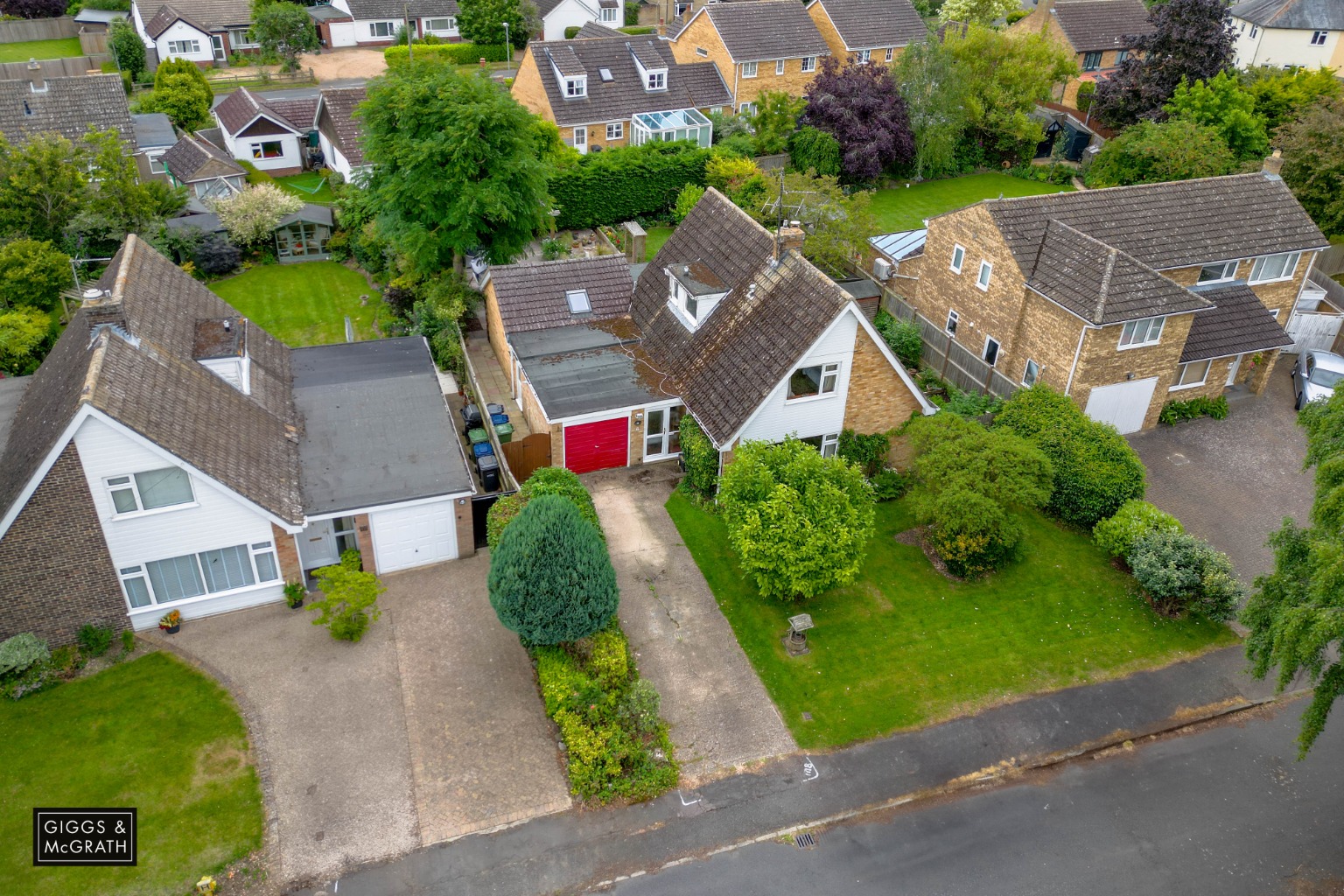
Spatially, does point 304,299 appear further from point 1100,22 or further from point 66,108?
point 1100,22

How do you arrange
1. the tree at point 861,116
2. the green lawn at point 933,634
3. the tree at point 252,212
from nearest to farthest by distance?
the green lawn at point 933,634, the tree at point 252,212, the tree at point 861,116

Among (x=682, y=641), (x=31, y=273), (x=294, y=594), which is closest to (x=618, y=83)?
(x=31, y=273)

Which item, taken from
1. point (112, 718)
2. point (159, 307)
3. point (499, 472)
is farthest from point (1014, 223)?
point (112, 718)

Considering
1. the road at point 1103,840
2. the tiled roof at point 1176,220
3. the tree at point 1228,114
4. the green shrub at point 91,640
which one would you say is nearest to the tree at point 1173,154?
the tree at point 1228,114

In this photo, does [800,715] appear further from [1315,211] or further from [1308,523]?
[1315,211]

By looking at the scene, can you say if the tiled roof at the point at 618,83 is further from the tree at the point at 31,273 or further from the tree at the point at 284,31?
the tree at the point at 284,31

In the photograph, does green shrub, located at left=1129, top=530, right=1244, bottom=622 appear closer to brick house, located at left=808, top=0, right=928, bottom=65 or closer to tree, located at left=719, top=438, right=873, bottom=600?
tree, located at left=719, top=438, right=873, bottom=600
